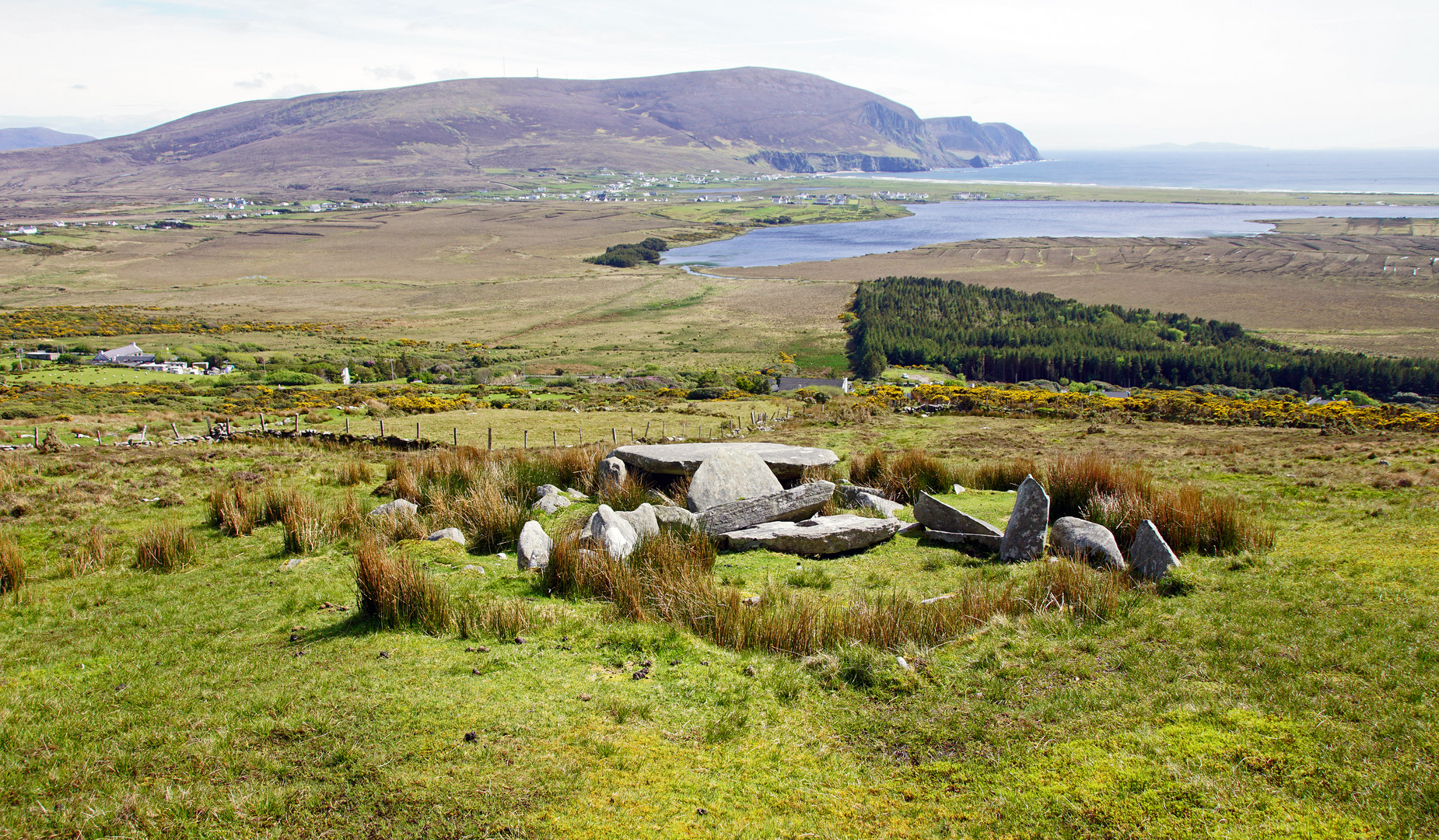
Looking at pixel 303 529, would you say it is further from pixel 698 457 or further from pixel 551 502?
pixel 698 457

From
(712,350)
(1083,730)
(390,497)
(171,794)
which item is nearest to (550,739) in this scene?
(171,794)

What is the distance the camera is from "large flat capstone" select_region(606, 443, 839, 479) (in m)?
13.4

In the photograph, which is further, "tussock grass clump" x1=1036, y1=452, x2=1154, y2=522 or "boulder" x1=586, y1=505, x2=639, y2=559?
"tussock grass clump" x1=1036, y1=452, x2=1154, y2=522

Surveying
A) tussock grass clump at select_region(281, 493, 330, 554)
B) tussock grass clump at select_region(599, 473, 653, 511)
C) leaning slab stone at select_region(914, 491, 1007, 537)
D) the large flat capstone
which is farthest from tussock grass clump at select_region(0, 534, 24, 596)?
leaning slab stone at select_region(914, 491, 1007, 537)

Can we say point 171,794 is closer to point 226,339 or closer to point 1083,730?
point 1083,730

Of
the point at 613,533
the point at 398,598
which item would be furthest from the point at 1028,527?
the point at 398,598

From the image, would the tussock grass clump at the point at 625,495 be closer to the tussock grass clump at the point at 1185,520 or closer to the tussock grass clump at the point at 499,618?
the tussock grass clump at the point at 499,618

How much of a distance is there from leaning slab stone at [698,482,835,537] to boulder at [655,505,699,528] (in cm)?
13

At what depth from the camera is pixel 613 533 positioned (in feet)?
31.6

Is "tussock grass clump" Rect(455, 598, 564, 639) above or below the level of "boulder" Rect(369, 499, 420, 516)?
above

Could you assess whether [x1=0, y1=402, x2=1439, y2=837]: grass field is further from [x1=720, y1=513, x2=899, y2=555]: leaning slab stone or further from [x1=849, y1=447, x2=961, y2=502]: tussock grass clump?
[x1=849, y1=447, x2=961, y2=502]: tussock grass clump

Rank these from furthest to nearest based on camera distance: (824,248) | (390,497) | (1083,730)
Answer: (824,248)
(390,497)
(1083,730)

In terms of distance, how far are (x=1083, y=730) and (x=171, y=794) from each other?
5.96 m

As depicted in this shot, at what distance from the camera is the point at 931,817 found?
458 cm
